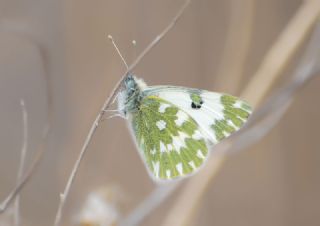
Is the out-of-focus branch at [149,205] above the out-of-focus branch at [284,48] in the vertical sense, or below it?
below

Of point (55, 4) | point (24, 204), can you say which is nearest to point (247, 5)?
point (55, 4)

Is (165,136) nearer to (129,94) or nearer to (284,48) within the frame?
(129,94)

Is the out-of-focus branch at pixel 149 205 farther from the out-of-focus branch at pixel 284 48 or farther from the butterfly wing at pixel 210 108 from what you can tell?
the out-of-focus branch at pixel 284 48

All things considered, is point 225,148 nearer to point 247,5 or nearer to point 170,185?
point 170,185

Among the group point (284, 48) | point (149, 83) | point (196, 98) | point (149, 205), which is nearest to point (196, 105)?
point (196, 98)

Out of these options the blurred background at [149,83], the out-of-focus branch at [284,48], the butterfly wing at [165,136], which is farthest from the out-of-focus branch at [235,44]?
the butterfly wing at [165,136]

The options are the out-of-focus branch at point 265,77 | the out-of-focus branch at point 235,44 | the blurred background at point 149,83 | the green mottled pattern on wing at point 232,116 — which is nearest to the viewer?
the green mottled pattern on wing at point 232,116

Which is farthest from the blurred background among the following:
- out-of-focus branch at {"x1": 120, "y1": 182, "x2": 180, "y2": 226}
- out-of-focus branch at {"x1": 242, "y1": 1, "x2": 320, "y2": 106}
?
out-of-focus branch at {"x1": 120, "y1": 182, "x2": 180, "y2": 226}
